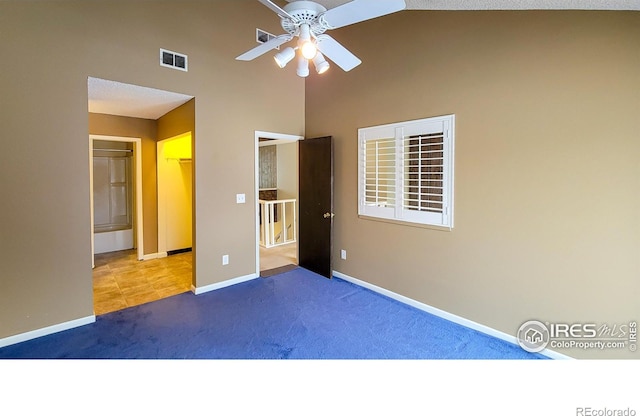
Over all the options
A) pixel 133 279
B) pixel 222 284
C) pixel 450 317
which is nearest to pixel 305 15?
pixel 450 317

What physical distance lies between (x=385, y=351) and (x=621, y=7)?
295cm

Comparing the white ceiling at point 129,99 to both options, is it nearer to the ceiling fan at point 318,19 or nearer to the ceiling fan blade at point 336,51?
the ceiling fan at point 318,19

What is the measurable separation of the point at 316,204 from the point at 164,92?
2.39 meters

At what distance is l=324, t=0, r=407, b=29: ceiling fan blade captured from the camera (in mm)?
1622

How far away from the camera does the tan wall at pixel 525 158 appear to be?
2.11 meters

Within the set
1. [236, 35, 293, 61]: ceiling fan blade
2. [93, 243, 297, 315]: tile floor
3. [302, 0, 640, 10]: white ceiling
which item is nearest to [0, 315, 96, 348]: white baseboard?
[93, 243, 297, 315]: tile floor

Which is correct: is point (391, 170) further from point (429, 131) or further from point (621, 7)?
point (621, 7)

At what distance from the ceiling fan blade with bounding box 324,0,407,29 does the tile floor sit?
355 centimetres

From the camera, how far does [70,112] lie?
2.78 meters

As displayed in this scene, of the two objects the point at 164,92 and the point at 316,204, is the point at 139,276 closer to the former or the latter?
the point at 164,92

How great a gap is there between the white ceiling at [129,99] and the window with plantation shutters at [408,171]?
2.38 m

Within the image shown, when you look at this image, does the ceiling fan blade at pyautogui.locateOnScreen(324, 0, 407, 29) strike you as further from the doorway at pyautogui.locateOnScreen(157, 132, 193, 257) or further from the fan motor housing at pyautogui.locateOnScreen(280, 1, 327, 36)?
the doorway at pyautogui.locateOnScreen(157, 132, 193, 257)

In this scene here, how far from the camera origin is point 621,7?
75.7 inches
